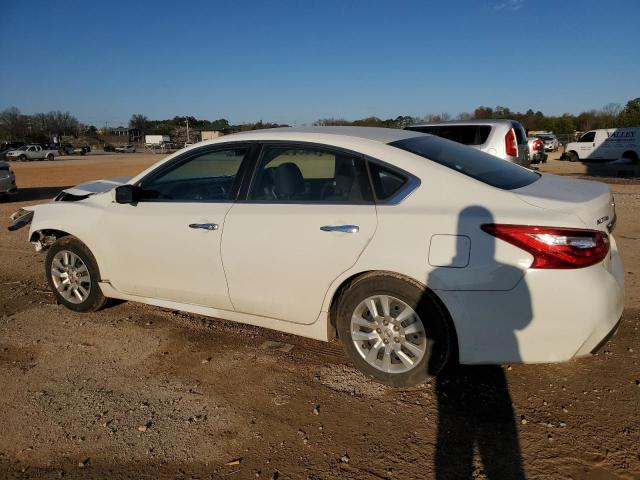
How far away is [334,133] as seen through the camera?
3744mm

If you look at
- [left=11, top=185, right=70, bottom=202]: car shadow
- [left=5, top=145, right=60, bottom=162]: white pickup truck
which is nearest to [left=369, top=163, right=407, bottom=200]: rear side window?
[left=11, top=185, right=70, bottom=202]: car shadow

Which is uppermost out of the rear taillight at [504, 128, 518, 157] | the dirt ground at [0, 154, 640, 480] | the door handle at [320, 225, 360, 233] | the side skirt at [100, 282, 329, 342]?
the rear taillight at [504, 128, 518, 157]

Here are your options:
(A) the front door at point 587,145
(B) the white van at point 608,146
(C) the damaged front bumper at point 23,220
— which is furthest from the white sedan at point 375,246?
(A) the front door at point 587,145

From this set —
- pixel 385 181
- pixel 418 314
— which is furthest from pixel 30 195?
pixel 418 314

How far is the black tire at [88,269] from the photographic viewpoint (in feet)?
15.1

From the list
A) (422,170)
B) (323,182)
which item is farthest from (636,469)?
(323,182)

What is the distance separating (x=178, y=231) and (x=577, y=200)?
2.77 metres

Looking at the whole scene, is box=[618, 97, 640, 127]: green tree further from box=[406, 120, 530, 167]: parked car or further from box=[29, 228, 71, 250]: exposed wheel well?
box=[29, 228, 71, 250]: exposed wheel well

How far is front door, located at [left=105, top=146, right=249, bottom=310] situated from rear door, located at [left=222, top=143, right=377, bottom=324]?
0.18 m

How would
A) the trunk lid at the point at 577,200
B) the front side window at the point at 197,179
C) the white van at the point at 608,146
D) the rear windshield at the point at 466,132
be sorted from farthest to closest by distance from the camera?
the white van at the point at 608,146, the rear windshield at the point at 466,132, the front side window at the point at 197,179, the trunk lid at the point at 577,200

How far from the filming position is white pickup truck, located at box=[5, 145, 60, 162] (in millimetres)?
54938

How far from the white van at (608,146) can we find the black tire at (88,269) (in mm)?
28601

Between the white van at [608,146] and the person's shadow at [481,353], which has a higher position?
the white van at [608,146]

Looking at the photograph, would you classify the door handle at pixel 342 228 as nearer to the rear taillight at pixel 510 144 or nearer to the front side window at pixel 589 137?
the rear taillight at pixel 510 144
